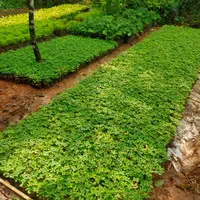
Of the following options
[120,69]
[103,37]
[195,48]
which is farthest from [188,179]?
[103,37]

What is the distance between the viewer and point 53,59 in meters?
8.46

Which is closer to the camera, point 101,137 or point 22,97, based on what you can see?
point 101,137

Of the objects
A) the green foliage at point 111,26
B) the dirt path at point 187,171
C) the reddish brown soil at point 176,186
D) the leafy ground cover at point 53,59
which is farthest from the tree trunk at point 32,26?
the reddish brown soil at point 176,186

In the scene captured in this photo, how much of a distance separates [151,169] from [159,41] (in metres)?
7.14

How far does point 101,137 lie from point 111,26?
713cm

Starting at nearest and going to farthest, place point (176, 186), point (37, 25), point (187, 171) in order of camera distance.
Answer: point (176, 186) < point (187, 171) < point (37, 25)

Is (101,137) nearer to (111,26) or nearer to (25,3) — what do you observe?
(111,26)

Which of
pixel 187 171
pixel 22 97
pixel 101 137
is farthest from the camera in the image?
pixel 22 97

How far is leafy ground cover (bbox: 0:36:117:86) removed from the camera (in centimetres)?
746

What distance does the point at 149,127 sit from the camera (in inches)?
222

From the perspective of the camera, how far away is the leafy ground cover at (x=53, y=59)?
24.5ft

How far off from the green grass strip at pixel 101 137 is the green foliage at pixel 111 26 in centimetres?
336

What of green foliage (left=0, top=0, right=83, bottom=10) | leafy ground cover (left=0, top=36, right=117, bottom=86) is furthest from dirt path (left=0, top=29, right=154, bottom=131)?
green foliage (left=0, top=0, right=83, bottom=10)

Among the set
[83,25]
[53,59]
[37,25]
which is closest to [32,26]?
[53,59]
